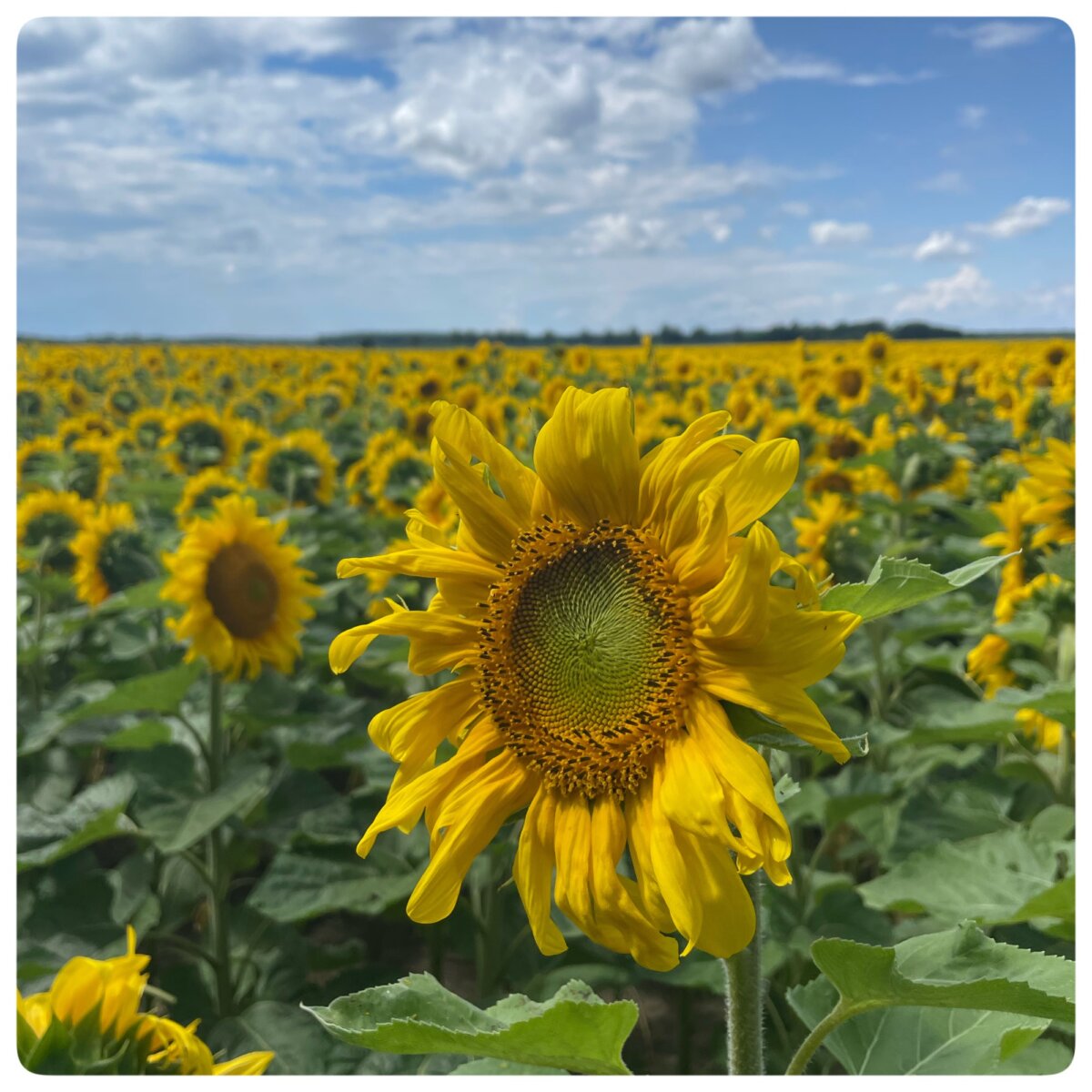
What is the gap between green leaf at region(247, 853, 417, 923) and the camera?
2.23m

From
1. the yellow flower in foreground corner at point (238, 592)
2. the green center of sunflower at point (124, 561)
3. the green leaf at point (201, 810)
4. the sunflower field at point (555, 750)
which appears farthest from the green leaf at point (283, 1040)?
the green center of sunflower at point (124, 561)

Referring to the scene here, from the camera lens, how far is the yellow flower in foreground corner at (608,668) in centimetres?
88

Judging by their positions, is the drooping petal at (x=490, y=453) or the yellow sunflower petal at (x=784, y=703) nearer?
the yellow sunflower petal at (x=784, y=703)

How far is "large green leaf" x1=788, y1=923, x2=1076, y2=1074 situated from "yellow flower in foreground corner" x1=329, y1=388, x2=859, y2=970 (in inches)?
5.9

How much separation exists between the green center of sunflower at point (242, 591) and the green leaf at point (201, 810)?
38 centimetres

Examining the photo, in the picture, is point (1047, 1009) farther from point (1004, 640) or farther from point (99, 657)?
point (99, 657)

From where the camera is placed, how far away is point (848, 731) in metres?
3.00

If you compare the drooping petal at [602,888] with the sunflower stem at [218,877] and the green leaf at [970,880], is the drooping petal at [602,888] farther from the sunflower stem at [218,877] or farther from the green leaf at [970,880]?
the sunflower stem at [218,877]

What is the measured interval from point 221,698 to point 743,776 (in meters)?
2.23

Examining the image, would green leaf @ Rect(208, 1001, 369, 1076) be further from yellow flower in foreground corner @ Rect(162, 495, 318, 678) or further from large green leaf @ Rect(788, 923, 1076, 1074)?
large green leaf @ Rect(788, 923, 1076, 1074)

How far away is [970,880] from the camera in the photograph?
172 cm

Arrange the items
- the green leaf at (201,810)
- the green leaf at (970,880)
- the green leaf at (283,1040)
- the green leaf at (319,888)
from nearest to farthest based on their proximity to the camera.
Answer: the green leaf at (970,880) → the green leaf at (283,1040) → the green leaf at (319,888) → the green leaf at (201,810)

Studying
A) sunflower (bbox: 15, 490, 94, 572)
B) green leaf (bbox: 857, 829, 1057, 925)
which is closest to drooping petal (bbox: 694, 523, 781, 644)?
green leaf (bbox: 857, 829, 1057, 925)
